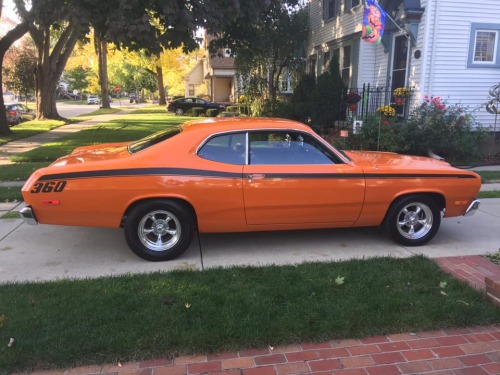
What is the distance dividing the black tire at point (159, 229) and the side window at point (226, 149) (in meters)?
0.63

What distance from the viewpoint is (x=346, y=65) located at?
1585 cm

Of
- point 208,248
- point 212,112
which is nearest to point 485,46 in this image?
point 208,248

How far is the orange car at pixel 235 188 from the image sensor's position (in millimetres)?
4496

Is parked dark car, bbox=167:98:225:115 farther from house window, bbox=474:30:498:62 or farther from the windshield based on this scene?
the windshield

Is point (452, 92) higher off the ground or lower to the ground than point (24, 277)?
higher

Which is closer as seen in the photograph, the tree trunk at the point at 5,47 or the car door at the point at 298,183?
the car door at the point at 298,183

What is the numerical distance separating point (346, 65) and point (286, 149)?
11912mm

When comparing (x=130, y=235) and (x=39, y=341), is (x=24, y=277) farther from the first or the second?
(x=39, y=341)

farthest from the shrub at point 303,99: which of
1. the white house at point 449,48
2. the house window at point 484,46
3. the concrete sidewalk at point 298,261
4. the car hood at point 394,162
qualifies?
the car hood at point 394,162

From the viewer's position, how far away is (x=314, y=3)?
62.7 feet

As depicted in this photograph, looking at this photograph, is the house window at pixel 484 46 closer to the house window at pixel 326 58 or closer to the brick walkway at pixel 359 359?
the house window at pixel 326 58

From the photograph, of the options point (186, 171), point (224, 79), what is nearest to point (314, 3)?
point (186, 171)

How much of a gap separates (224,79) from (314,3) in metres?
26.8

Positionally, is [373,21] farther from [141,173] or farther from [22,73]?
[22,73]
